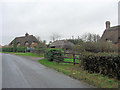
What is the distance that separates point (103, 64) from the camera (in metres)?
5.99

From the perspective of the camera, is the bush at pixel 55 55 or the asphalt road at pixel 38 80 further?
the bush at pixel 55 55

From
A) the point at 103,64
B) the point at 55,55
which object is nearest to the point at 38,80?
the point at 103,64

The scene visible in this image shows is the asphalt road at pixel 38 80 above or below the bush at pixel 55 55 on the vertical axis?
below

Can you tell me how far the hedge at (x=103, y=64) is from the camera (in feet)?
17.5

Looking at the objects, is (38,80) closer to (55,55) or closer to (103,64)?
(103,64)

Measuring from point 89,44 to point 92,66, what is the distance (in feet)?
22.3

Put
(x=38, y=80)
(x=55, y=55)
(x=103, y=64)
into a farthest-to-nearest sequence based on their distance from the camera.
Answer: (x=55, y=55) < (x=103, y=64) < (x=38, y=80)

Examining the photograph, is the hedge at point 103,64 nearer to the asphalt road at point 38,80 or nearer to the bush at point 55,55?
the asphalt road at point 38,80

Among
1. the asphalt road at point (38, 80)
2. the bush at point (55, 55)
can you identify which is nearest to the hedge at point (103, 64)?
the asphalt road at point (38, 80)

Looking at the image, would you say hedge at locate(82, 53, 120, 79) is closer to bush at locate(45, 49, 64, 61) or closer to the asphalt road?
the asphalt road

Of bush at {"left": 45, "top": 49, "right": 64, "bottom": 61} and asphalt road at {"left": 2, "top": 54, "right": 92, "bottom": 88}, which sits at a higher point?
bush at {"left": 45, "top": 49, "right": 64, "bottom": 61}

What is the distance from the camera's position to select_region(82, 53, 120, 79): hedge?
5.32 m

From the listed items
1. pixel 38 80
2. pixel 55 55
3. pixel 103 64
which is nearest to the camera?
pixel 38 80

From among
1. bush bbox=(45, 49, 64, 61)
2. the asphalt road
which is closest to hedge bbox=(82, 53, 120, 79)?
the asphalt road
